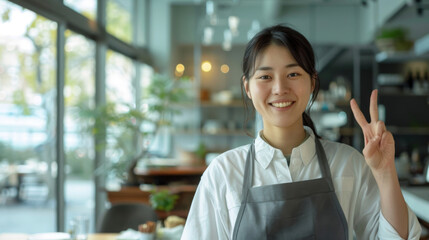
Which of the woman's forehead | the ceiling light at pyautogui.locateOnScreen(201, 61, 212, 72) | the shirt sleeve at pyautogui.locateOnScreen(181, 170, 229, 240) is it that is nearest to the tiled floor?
the shirt sleeve at pyautogui.locateOnScreen(181, 170, 229, 240)

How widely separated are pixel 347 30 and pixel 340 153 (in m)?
7.81

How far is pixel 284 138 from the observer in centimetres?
153

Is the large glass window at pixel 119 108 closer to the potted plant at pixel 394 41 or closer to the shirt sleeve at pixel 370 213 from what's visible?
the potted plant at pixel 394 41

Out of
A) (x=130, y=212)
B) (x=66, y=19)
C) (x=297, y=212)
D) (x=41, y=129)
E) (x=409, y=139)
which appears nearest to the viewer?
(x=297, y=212)

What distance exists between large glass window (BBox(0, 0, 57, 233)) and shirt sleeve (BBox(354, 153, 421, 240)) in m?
3.00

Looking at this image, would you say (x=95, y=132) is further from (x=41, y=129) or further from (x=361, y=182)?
(x=361, y=182)

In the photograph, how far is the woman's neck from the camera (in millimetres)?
1524

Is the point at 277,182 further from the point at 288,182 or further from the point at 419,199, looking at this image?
the point at 419,199

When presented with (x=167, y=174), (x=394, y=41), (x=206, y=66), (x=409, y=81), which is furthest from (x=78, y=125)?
(x=409, y=81)

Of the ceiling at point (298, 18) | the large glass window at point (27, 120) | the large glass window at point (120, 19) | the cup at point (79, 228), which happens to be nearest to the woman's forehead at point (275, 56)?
the cup at point (79, 228)

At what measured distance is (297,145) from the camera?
1539 mm

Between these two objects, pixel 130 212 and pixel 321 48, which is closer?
pixel 130 212

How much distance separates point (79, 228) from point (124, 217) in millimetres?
833

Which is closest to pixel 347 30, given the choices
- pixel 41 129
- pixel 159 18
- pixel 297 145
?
pixel 159 18
